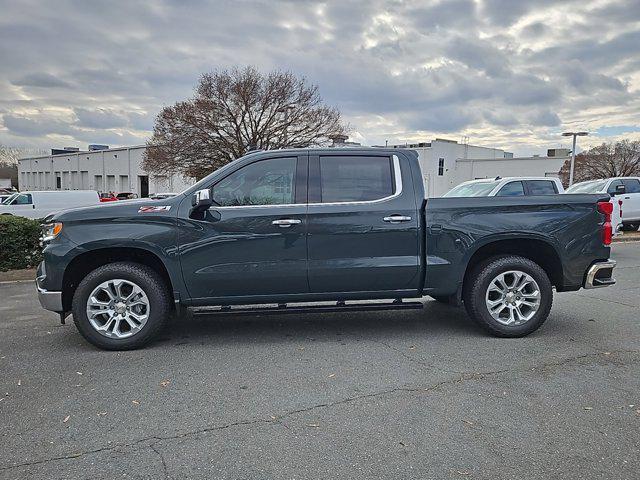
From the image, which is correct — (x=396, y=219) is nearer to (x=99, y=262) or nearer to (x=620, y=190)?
(x=99, y=262)

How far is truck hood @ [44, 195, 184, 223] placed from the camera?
4762 mm

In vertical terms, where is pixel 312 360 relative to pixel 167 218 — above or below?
below

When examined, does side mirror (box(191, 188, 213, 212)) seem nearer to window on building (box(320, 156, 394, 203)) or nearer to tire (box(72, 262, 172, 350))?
tire (box(72, 262, 172, 350))

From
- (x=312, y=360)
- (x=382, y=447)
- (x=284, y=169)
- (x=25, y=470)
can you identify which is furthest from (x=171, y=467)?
(x=284, y=169)

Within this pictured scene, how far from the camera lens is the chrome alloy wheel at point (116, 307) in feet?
15.7

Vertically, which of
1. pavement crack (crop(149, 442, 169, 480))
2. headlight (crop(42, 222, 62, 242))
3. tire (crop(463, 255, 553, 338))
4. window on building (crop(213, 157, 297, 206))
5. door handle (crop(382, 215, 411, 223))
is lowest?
pavement crack (crop(149, 442, 169, 480))

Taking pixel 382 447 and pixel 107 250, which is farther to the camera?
pixel 107 250

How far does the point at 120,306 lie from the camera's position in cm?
481

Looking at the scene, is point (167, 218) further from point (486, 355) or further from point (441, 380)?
point (486, 355)

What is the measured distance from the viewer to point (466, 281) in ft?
17.5

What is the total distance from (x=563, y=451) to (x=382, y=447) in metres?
1.10

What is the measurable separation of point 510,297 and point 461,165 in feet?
186

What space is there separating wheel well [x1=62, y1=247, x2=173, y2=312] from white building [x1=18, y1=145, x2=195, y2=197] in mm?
46247

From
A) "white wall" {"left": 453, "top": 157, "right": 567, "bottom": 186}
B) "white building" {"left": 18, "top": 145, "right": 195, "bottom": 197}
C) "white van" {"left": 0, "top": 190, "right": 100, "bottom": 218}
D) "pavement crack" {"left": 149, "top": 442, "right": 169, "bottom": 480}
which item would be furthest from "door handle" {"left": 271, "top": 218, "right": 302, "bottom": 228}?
"white wall" {"left": 453, "top": 157, "right": 567, "bottom": 186}
